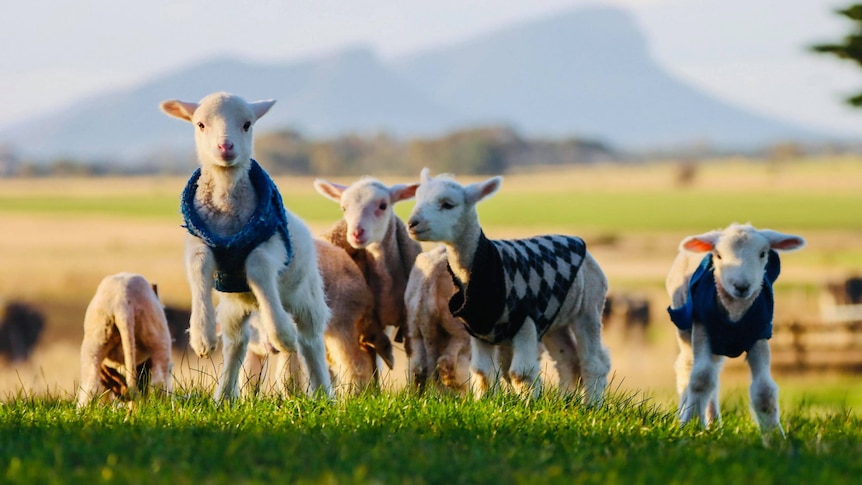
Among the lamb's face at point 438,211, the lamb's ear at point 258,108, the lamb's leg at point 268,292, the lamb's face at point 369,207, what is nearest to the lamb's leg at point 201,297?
the lamb's leg at point 268,292

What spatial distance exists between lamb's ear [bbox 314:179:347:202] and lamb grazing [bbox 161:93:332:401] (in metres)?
1.73

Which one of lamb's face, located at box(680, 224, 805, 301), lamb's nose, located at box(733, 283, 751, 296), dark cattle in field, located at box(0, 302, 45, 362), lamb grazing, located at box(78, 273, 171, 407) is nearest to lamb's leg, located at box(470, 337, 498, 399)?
lamb's face, located at box(680, 224, 805, 301)

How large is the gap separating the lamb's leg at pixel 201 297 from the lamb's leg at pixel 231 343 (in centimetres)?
57

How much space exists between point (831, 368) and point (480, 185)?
18.6 metres

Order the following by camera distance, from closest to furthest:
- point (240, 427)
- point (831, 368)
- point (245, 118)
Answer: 1. point (240, 427)
2. point (245, 118)
3. point (831, 368)

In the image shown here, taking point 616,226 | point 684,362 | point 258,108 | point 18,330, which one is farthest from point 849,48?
point 616,226

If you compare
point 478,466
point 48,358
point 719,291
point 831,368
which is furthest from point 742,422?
point 48,358

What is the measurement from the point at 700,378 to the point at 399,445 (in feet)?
9.81

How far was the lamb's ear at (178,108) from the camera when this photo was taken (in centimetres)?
792

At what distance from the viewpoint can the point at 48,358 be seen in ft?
85.3

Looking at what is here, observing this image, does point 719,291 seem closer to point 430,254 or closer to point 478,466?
point 430,254

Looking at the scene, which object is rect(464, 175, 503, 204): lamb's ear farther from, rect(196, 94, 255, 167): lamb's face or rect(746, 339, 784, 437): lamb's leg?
rect(746, 339, 784, 437): lamb's leg

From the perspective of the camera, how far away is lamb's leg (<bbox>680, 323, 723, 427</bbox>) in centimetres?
868

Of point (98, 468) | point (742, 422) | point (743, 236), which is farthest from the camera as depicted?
point (742, 422)
